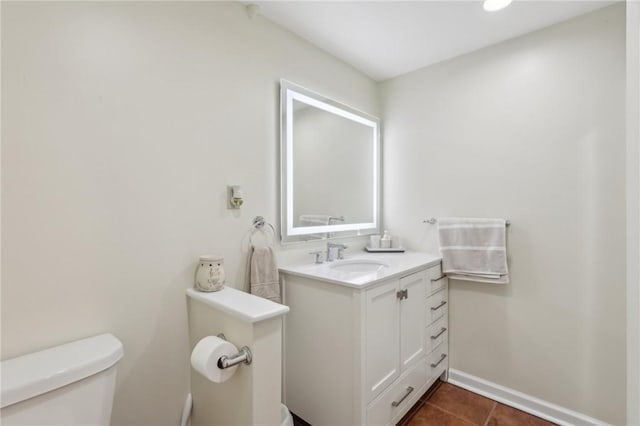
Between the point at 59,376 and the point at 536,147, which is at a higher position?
the point at 536,147

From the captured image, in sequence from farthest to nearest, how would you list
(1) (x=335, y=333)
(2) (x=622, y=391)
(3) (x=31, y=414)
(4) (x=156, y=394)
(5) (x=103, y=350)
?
(2) (x=622, y=391) → (1) (x=335, y=333) → (4) (x=156, y=394) → (5) (x=103, y=350) → (3) (x=31, y=414)

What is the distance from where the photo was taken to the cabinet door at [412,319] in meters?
1.65

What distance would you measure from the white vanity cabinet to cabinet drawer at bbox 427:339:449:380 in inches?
3.1

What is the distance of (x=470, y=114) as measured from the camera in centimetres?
204

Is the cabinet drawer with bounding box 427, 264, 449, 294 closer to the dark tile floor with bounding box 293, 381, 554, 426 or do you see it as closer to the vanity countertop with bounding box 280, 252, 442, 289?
the vanity countertop with bounding box 280, 252, 442, 289

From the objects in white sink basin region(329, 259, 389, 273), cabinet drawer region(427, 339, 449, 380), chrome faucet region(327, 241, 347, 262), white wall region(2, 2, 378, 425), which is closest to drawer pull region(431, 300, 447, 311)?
cabinet drawer region(427, 339, 449, 380)

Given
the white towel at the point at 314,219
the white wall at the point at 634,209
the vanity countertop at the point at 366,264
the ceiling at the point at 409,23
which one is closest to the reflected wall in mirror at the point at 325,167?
the white towel at the point at 314,219

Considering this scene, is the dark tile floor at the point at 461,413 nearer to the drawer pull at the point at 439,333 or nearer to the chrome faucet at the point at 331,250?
the drawer pull at the point at 439,333

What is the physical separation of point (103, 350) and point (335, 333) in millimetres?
931

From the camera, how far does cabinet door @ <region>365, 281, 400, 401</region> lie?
1.40 meters

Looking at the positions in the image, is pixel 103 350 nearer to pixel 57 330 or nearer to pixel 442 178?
pixel 57 330

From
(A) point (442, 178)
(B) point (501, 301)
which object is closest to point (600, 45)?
(A) point (442, 178)

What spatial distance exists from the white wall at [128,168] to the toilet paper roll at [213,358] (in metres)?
0.34

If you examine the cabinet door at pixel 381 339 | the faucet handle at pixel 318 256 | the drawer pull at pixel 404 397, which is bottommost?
the drawer pull at pixel 404 397
